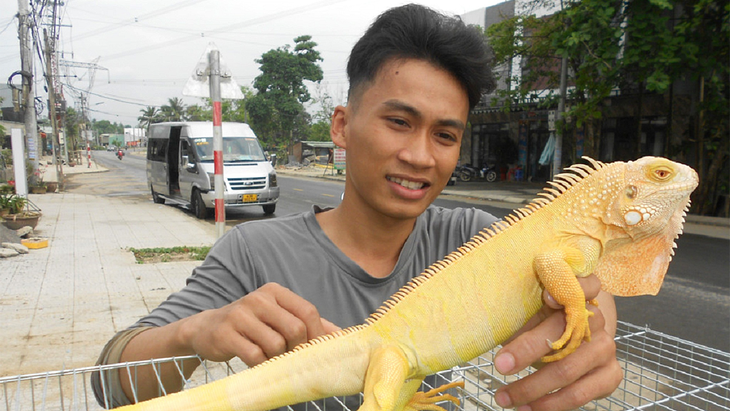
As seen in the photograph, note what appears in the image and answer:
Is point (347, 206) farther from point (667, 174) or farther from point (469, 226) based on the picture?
point (667, 174)

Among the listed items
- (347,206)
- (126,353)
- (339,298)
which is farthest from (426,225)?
(126,353)

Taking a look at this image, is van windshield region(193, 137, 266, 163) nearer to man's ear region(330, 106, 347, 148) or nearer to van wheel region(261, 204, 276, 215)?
van wheel region(261, 204, 276, 215)

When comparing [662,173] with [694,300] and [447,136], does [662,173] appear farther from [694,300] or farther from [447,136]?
[694,300]

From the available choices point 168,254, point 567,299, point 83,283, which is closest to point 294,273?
point 567,299

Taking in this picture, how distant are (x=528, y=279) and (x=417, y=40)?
91cm

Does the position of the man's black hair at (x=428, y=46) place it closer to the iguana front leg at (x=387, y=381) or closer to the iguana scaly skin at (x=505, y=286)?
the iguana scaly skin at (x=505, y=286)

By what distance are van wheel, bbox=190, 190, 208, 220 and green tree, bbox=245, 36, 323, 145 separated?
32.2 m

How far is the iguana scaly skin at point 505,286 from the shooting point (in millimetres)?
1252

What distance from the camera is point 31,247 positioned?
8.35 meters

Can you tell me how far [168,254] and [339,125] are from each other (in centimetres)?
702

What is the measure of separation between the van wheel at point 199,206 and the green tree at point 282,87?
32.2 metres

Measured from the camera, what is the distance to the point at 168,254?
809 centimetres

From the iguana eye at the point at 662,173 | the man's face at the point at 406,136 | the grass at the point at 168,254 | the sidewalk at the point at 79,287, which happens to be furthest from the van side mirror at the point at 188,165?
the iguana eye at the point at 662,173

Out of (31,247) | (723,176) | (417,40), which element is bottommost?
(31,247)
